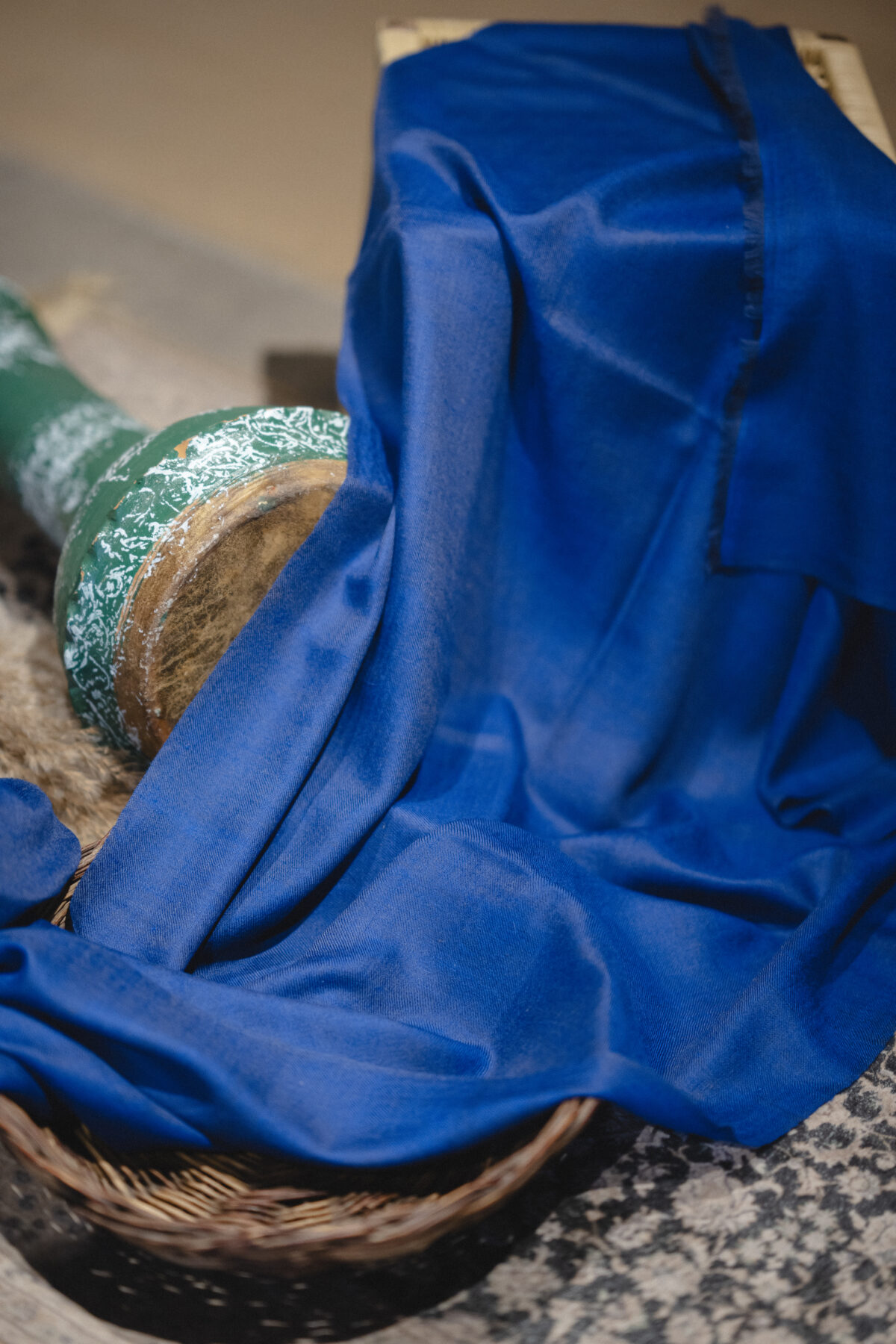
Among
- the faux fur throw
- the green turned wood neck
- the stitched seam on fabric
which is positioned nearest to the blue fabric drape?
the stitched seam on fabric

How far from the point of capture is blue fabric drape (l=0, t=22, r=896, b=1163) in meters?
0.71

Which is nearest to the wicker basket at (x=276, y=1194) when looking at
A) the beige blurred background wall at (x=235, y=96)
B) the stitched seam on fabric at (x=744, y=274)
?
the stitched seam on fabric at (x=744, y=274)

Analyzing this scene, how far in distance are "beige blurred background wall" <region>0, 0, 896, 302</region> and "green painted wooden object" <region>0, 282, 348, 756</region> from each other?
1.22 m

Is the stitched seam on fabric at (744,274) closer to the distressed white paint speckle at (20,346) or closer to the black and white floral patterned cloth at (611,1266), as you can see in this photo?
the black and white floral patterned cloth at (611,1266)

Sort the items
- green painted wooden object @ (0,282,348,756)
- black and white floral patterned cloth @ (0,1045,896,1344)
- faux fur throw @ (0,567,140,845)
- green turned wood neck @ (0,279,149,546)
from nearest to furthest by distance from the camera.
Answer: black and white floral patterned cloth @ (0,1045,896,1344), green painted wooden object @ (0,282,348,756), faux fur throw @ (0,567,140,845), green turned wood neck @ (0,279,149,546)

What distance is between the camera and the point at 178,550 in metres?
0.86

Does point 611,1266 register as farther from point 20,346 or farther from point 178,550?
point 20,346

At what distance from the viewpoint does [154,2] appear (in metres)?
2.52

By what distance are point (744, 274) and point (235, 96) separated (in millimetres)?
1933

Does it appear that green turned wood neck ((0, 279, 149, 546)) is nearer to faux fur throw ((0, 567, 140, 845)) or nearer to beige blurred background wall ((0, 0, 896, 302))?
faux fur throw ((0, 567, 140, 845))

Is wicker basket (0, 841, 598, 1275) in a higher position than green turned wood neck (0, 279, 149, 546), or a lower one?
lower

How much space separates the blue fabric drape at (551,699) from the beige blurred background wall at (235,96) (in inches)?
46.7

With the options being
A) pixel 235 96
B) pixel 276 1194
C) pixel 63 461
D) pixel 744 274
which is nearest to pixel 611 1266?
pixel 276 1194

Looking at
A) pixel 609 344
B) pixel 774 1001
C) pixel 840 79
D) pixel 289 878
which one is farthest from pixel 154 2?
pixel 774 1001
